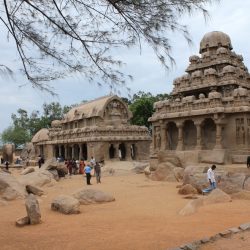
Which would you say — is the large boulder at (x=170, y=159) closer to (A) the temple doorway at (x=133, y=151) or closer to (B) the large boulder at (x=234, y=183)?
(B) the large boulder at (x=234, y=183)

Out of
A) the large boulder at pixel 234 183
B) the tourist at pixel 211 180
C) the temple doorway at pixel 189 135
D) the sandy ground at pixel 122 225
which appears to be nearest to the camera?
the sandy ground at pixel 122 225

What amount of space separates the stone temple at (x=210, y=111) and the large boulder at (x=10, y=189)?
10906mm

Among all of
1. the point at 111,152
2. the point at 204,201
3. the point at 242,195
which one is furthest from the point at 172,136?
the point at 204,201

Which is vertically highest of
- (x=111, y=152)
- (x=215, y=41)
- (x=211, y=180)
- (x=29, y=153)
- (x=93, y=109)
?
(x=215, y=41)

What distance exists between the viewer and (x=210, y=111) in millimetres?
22812

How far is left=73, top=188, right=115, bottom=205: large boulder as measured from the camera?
13430 mm

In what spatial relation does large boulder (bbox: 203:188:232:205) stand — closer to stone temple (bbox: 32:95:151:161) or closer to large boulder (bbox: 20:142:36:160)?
stone temple (bbox: 32:95:151:161)

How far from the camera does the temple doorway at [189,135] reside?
2580cm

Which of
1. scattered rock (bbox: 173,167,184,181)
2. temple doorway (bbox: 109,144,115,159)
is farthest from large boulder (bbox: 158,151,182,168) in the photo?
temple doorway (bbox: 109,144,115,159)

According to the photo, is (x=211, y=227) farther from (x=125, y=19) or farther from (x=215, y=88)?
(x=215, y=88)

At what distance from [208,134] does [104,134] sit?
14698 millimetres

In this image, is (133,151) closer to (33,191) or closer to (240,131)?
(240,131)

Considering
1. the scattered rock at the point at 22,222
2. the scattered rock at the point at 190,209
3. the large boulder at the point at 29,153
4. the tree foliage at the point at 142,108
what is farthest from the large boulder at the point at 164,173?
the large boulder at the point at 29,153

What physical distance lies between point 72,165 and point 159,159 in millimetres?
6925
